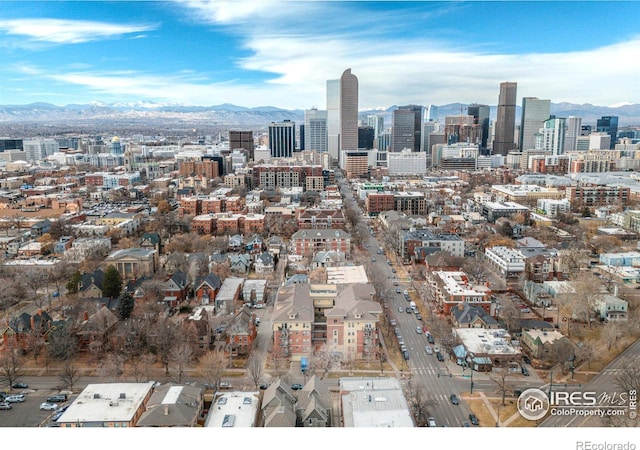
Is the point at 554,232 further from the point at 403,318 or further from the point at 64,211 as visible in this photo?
the point at 64,211

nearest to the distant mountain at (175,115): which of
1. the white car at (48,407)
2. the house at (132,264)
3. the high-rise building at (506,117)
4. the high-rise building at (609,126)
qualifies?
the high-rise building at (609,126)

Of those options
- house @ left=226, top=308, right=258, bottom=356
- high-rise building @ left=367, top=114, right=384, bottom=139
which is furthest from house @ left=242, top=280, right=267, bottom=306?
high-rise building @ left=367, top=114, right=384, bottom=139

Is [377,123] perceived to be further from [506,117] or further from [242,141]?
[242,141]

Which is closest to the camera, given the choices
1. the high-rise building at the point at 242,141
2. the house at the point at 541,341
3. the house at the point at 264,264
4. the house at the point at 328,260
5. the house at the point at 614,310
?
the house at the point at 541,341

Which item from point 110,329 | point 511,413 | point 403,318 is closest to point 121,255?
point 110,329

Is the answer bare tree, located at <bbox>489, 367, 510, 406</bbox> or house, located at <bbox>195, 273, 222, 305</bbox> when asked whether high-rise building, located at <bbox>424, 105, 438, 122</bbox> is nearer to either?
house, located at <bbox>195, 273, 222, 305</bbox>

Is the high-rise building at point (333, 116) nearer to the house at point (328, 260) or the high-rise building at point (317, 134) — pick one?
the high-rise building at point (317, 134)
